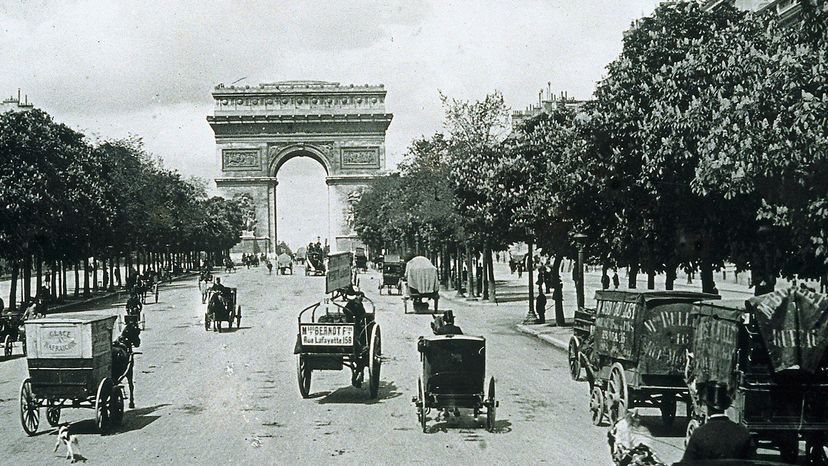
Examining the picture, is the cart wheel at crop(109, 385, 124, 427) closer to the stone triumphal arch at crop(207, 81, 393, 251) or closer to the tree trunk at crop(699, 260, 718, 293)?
the tree trunk at crop(699, 260, 718, 293)

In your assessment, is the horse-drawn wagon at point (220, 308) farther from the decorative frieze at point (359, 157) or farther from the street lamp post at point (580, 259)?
the decorative frieze at point (359, 157)

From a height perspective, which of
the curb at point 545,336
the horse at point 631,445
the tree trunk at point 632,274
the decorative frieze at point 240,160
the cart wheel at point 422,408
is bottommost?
the curb at point 545,336

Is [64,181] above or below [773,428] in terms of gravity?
above

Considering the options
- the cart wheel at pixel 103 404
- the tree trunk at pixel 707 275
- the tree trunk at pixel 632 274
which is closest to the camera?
the cart wheel at pixel 103 404

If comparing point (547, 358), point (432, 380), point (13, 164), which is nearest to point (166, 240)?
point (13, 164)

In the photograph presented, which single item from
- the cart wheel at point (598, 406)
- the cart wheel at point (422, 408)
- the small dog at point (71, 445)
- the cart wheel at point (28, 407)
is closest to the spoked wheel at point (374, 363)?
the cart wheel at point (422, 408)

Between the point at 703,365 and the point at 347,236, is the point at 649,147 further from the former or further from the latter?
the point at 347,236

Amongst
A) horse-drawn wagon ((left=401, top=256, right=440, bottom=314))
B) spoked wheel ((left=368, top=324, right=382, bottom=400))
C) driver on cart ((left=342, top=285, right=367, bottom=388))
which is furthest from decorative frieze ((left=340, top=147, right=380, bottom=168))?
spoked wheel ((left=368, top=324, right=382, bottom=400))
